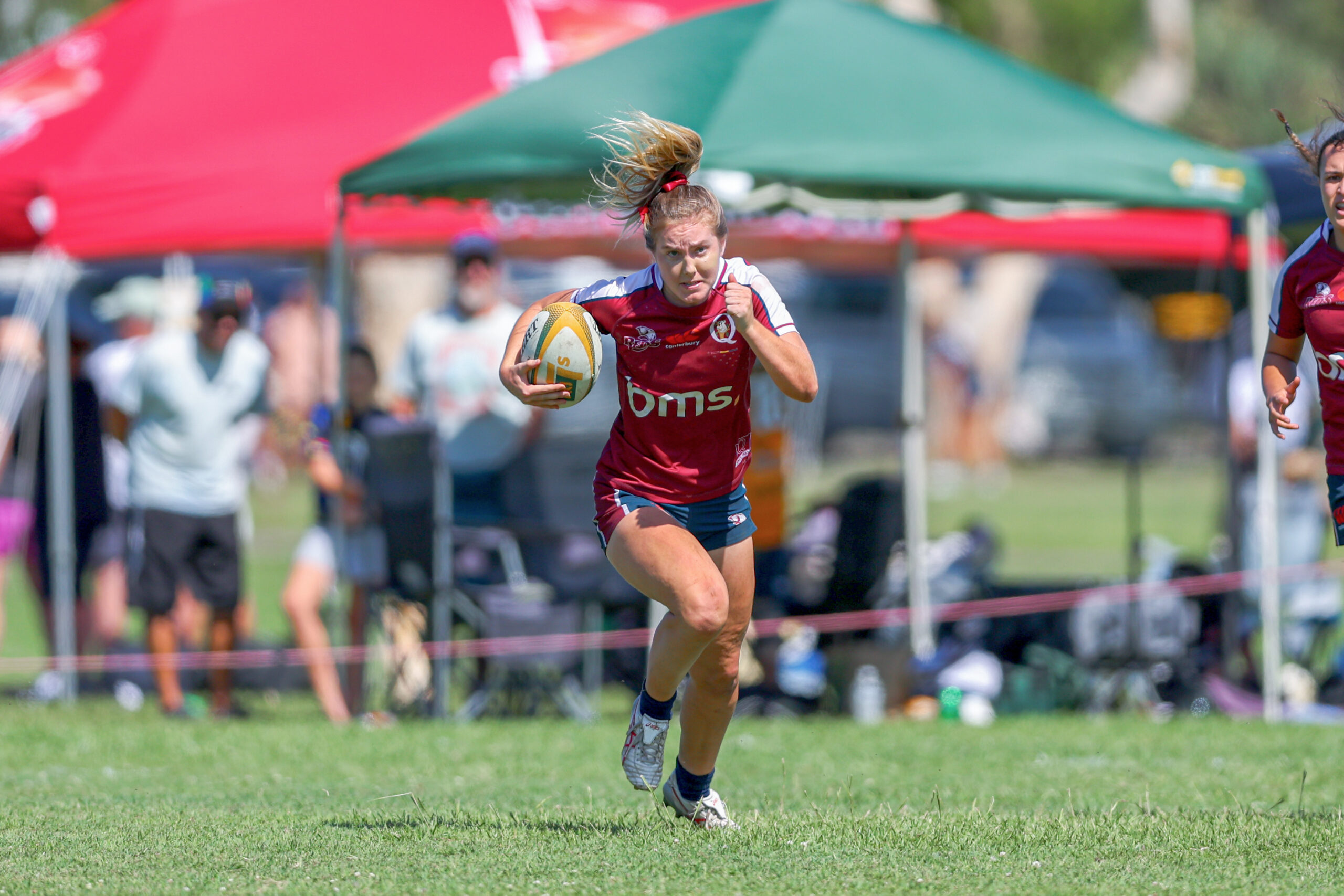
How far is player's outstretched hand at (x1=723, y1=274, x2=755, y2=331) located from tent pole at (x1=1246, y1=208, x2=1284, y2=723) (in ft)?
17.1

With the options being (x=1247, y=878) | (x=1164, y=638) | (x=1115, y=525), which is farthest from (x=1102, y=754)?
(x=1115, y=525)

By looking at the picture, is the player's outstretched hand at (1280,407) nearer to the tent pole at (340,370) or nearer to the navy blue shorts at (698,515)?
the navy blue shorts at (698,515)

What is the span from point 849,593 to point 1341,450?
433cm

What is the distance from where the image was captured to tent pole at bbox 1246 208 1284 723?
950cm

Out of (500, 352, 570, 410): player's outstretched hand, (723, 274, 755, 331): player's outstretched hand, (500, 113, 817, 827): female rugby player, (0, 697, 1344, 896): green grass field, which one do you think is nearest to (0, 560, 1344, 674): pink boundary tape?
(0, 697, 1344, 896): green grass field

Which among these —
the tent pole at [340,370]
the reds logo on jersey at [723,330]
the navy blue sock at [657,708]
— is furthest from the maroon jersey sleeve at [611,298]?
the tent pole at [340,370]

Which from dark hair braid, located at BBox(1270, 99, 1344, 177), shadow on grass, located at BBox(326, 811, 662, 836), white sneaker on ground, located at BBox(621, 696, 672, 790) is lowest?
shadow on grass, located at BBox(326, 811, 662, 836)

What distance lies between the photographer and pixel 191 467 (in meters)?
9.99

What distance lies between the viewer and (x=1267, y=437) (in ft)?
31.4

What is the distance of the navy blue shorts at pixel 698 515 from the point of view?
217 inches

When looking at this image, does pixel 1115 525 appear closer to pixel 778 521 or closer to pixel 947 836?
pixel 778 521

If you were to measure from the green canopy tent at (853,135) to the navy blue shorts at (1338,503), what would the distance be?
3.58 meters

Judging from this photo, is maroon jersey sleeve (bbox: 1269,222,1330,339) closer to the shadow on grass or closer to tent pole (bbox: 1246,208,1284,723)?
the shadow on grass

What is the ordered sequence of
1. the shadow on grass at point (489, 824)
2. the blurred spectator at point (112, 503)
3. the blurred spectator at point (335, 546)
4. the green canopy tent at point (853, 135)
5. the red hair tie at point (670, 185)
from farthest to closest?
the blurred spectator at point (112, 503) < the blurred spectator at point (335, 546) < the green canopy tent at point (853, 135) < the shadow on grass at point (489, 824) < the red hair tie at point (670, 185)
